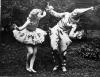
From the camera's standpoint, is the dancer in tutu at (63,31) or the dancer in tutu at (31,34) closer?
the dancer in tutu at (31,34)

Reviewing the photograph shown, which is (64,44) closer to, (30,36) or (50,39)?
(50,39)

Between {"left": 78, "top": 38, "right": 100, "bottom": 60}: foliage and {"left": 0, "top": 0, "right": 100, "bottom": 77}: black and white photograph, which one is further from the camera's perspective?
{"left": 78, "top": 38, "right": 100, "bottom": 60}: foliage

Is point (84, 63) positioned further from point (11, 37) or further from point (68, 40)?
point (11, 37)

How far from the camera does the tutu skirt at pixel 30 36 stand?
4.75 meters

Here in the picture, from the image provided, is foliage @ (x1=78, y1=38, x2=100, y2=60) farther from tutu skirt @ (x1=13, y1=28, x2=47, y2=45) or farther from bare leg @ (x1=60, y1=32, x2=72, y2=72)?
tutu skirt @ (x1=13, y1=28, x2=47, y2=45)

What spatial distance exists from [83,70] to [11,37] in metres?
1.62

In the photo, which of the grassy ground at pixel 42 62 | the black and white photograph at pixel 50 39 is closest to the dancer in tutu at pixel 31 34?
the black and white photograph at pixel 50 39

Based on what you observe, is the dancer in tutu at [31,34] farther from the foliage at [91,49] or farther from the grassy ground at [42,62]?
the foliage at [91,49]

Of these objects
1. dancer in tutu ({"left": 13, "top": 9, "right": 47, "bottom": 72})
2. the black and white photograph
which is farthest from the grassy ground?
dancer in tutu ({"left": 13, "top": 9, "right": 47, "bottom": 72})

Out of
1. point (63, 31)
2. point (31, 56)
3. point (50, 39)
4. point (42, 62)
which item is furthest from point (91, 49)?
point (31, 56)

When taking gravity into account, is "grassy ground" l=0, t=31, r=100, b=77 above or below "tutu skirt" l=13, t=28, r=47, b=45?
below

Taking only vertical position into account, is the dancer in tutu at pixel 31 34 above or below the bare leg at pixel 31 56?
above

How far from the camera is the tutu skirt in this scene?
4750mm

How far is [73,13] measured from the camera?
4.89 meters
